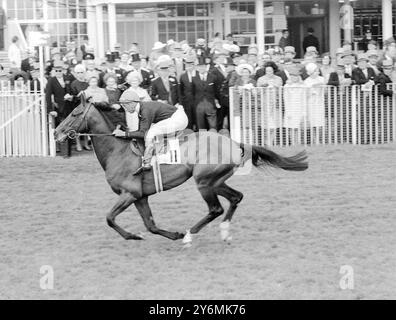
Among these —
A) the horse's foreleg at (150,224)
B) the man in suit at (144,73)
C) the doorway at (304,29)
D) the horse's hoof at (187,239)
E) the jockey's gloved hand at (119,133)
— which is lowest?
the horse's hoof at (187,239)

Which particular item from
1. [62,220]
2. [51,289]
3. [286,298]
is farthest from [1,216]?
[286,298]

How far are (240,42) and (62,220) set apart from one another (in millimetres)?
16904

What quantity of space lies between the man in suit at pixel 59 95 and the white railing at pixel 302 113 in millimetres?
2847

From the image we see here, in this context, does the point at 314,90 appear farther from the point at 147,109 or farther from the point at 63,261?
the point at 63,261

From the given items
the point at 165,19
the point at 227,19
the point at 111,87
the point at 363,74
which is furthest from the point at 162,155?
the point at 165,19

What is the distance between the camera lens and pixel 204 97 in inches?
651

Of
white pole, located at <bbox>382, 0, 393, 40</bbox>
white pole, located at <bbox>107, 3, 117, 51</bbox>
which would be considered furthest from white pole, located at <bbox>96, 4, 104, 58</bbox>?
white pole, located at <bbox>382, 0, 393, 40</bbox>

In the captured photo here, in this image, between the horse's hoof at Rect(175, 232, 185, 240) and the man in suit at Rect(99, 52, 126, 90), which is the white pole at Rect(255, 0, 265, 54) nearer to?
the man in suit at Rect(99, 52, 126, 90)

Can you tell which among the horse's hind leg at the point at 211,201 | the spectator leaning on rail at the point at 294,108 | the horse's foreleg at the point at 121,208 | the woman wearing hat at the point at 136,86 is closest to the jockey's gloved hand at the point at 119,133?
the horse's foreleg at the point at 121,208

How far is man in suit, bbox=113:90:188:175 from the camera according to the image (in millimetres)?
10234

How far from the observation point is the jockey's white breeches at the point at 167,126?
1035 centimetres

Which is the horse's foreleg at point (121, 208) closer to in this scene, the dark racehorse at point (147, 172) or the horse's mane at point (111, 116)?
the dark racehorse at point (147, 172)

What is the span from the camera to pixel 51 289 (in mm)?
8586

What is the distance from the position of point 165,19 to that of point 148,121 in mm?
18556
